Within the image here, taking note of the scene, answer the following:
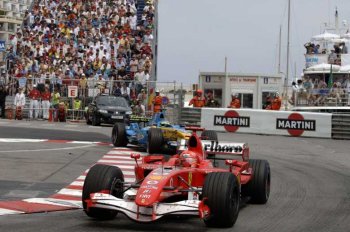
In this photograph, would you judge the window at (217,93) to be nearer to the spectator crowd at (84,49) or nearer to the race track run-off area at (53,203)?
the spectator crowd at (84,49)

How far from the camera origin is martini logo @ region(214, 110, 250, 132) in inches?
1150

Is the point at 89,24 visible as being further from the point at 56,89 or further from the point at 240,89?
the point at 240,89

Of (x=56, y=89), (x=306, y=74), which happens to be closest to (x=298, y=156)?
(x=56, y=89)

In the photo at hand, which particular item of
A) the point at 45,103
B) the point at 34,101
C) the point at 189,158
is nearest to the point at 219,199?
the point at 189,158

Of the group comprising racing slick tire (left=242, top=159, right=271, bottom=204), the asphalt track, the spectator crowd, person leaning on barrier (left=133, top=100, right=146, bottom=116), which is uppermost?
the spectator crowd

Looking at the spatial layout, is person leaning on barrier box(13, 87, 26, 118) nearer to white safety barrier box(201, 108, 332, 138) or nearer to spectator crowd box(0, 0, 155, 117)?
spectator crowd box(0, 0, 155, 117)

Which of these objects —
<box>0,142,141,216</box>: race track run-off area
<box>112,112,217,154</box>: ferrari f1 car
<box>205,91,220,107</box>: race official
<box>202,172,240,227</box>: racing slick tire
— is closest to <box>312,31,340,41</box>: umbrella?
<box>205,91,220,107</box>: race official

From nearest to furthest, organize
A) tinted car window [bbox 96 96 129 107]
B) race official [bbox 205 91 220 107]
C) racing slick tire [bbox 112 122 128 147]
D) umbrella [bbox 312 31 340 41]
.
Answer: racing slick tire [bbox 112 122 128 147]
tinted car window [bbox 96 96 129 107]
race official [bbox 205 91 220 107]
umbrella [bbox 312 31 340 41]

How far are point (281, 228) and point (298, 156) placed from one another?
11337 millimetres

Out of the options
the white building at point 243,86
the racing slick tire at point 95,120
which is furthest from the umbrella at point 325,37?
the racing slick tire at point 95,120

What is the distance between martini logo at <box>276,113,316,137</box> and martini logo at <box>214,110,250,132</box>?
4.93ft

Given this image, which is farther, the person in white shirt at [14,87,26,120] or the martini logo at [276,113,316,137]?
the person in white shirt at [14,87,26,120]

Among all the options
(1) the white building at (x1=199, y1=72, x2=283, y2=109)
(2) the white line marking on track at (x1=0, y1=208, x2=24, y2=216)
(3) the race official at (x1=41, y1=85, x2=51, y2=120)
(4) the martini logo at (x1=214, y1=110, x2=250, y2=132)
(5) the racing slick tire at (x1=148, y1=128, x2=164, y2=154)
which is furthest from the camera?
(1) the white building at (x1=199, y1=72, x2=283, y2=109)

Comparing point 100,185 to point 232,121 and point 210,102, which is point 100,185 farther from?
point 210,102
